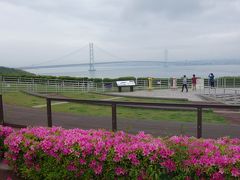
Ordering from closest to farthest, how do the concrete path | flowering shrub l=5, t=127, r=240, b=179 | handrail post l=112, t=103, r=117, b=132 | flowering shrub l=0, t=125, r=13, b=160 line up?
flowering shrub l=5, t=127, r=240, b=179 < flowering shrub l=0, t=125, r=13, b=160 < handrail post l=112, t=103, r=117, b=132 < the concrete path

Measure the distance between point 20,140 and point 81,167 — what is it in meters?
1.01

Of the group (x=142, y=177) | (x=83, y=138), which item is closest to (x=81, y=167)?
(x=83, y=138)

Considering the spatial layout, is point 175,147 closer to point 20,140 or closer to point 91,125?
point 20,140

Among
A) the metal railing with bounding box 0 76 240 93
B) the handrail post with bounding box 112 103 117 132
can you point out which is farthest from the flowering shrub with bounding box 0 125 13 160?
the metal railing with bounding box 0 76 240 93

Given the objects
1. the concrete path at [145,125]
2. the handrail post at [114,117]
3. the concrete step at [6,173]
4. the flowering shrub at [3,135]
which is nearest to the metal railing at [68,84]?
the concrete path at [145,125]

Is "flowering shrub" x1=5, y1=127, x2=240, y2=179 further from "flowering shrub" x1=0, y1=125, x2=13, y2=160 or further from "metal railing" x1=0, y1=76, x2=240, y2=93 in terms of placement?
"metal railing" x1=0, y1=76, x2=240, y2=93

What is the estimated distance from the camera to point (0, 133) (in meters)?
4.84

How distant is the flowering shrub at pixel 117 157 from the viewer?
3352 millimetres

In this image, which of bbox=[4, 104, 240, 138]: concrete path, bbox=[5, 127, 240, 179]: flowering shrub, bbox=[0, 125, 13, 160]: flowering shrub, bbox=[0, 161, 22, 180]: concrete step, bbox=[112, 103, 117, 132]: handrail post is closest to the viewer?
bbox=[5, 127, 240, 179]: flowering shrub

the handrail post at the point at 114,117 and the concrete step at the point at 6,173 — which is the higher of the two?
the handrail post at the point at 114,117

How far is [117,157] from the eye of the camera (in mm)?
3564

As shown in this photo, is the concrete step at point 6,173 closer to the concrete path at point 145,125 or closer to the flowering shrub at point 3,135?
the flowering shrub at point 3,135

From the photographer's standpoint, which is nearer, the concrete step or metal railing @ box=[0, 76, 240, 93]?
the concrete step

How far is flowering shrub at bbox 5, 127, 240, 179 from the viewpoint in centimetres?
335
